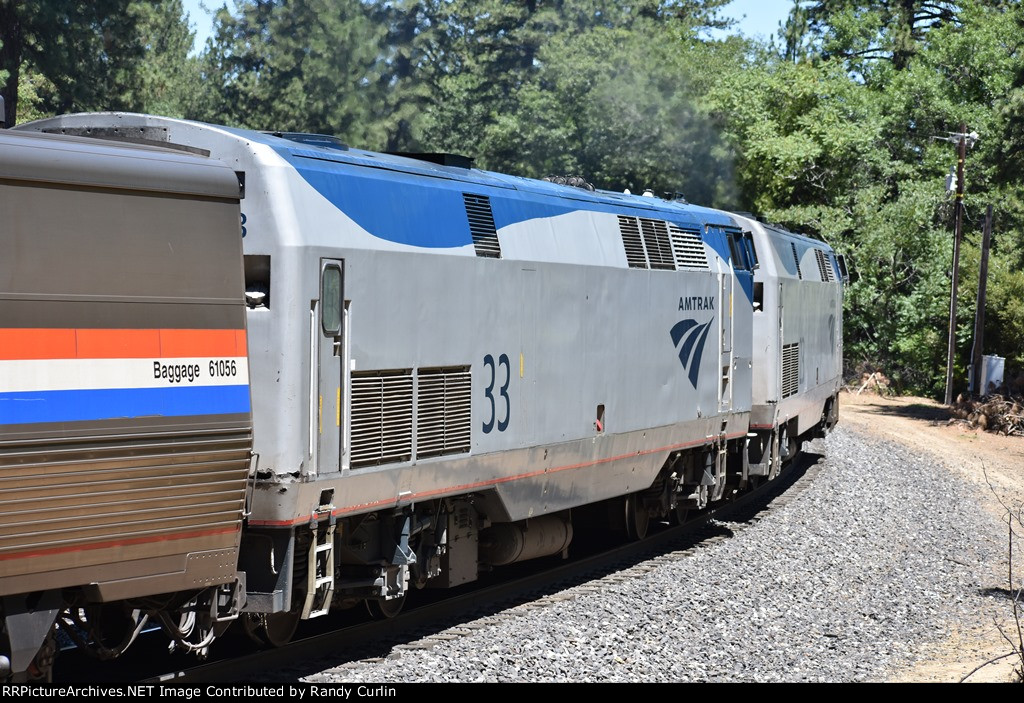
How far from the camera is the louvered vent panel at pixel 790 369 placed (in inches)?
709

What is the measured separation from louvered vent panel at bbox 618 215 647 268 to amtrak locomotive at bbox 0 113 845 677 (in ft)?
0.13

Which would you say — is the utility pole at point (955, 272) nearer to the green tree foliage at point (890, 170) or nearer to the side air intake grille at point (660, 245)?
the green tree foliage at point (890, 170)

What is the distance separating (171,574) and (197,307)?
1482 mm

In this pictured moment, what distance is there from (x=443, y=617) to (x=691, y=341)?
4891mm

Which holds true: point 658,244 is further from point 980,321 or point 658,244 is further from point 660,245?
point 980,321

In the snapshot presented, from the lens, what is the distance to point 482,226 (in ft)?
32.3

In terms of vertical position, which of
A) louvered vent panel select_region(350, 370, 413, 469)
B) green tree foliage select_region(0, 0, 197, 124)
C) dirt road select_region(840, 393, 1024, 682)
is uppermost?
green tree foliage select_region(0, 0, 197, 124)

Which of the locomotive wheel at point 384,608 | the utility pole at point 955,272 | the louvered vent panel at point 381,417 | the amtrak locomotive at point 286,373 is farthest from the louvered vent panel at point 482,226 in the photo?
the utility pole at point 955,272

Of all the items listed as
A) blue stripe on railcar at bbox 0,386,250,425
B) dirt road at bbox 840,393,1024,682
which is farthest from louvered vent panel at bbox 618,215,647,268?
blue stripe on railcar at bbox 0,386,250,425

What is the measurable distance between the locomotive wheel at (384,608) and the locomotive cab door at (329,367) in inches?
73.8

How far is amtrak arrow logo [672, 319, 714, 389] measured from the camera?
13.4 meters

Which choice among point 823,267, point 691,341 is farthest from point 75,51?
point 691,341

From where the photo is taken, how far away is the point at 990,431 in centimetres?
3078

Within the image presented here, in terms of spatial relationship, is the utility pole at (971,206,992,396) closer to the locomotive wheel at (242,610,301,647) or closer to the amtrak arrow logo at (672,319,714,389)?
the amtrak arrow logo at (672,319,714,389)
